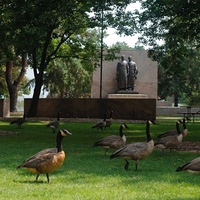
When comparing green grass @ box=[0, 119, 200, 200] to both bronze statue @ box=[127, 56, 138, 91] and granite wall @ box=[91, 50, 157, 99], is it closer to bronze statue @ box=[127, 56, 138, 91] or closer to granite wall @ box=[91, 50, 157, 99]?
bronze statue @ box=[127, 56, 138, 91]

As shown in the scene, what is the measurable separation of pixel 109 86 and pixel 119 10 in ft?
77.4

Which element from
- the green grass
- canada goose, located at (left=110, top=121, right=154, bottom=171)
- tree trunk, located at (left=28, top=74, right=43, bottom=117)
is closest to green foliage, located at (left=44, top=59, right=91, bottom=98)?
tree trunk, located at (left=28, top=74, right=43, bottom=117)

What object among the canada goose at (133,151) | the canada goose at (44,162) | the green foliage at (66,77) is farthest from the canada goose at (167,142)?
the green foliage at (66,77)

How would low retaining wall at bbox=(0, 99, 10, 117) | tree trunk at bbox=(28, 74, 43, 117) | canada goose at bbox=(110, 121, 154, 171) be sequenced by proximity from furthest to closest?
low retaining wall at bbox=(0, 99, 10, 117)
tree trunk at bbox=(28, 74, 43, 117)
canada goose at bbox=(110, 121, 154, 171)

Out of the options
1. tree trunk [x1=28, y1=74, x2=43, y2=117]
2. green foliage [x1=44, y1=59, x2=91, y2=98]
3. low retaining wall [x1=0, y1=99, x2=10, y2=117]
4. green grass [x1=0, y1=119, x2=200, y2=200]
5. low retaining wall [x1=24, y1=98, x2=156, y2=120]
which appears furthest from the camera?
green foliage [x1=44, y1=59, x2=91, y2=98]

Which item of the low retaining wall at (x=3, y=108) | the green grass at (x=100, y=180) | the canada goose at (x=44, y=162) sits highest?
the low retaining wall at (x=3, y=108)

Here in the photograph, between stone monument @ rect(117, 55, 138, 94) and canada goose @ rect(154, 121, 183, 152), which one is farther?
stone monument @ rect(117, 55, 138, 94)

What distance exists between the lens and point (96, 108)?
3741cm

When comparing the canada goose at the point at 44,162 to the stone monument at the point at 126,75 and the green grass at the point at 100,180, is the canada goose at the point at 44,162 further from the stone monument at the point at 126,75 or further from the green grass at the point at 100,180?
the stone monument at the point at 126,75

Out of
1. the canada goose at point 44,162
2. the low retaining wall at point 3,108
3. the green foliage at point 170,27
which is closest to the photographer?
the canada goose at point 44,162

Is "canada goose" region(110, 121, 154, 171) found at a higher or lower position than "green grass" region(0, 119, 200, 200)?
higher

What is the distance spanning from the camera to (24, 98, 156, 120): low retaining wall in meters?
35.6

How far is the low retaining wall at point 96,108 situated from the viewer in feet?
117

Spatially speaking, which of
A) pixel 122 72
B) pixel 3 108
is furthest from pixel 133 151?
pixel 122 72
